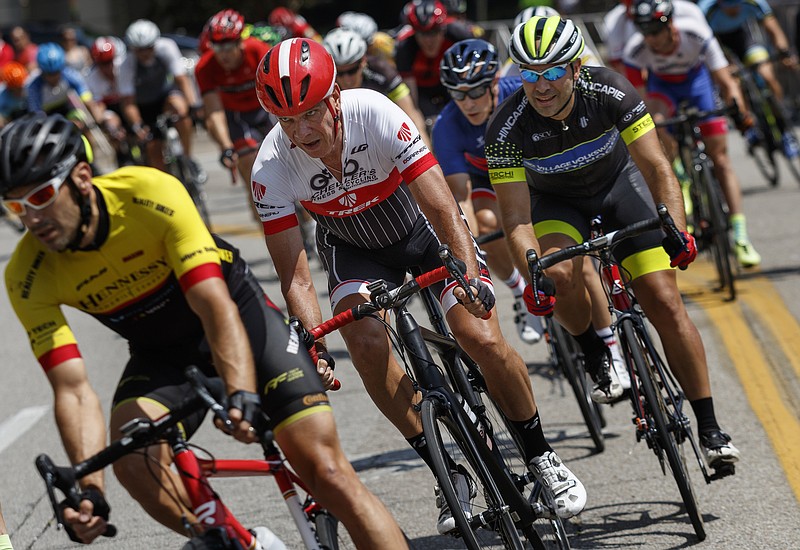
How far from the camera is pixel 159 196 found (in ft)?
14.1

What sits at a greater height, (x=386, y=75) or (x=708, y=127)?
(x=386, y=75)

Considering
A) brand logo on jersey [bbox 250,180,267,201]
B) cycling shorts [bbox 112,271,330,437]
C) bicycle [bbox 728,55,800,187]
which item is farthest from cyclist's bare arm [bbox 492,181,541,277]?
bicycle [bbox 728,55,800,187]

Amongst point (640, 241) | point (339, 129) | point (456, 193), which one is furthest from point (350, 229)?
point (456, 193)

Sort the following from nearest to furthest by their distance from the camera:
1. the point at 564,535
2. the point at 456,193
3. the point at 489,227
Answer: the point at 564,535, the point at 456,193, the point at 489,227

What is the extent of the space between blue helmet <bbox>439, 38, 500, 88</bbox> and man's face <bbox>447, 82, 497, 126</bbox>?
4 centimetres

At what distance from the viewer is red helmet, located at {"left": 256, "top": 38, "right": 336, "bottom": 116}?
4.92 m

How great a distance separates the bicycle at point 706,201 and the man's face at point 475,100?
7.15 feet

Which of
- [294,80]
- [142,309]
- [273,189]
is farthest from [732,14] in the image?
[142,309]

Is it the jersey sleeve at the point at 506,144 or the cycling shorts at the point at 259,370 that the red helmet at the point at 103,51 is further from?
the cycling shorts at the point at 259,370

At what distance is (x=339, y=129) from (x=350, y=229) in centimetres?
55

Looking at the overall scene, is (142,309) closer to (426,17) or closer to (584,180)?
(584,180)

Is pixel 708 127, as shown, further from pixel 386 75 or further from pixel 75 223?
pixel 75 223

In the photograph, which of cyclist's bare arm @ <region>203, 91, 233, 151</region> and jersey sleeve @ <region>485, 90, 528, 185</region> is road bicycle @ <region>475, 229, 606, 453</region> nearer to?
jersey sleeve @ <region>485, 90, 528, 185</region>

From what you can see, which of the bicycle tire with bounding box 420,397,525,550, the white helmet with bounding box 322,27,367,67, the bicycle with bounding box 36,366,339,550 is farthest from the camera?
the white helmet with bounding box 322,27,367,67
